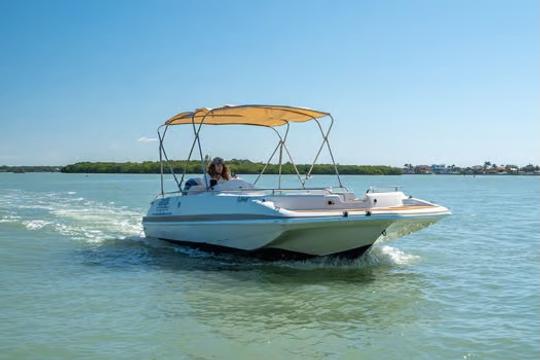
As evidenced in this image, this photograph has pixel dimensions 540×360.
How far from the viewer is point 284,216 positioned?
33.2ft

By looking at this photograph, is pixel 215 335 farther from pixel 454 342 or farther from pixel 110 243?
pixel 110 243

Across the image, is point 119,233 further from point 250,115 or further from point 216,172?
point 250,115

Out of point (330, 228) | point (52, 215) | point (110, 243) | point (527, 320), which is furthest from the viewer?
point (52, 215)

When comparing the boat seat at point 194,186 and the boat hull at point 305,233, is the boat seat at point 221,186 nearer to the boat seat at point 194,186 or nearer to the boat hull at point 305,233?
the boat seat at point 194,186

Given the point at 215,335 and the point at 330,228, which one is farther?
the point at 330,228

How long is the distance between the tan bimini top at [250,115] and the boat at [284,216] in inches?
0.9

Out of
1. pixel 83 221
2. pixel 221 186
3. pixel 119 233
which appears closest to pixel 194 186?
pixel 221 186

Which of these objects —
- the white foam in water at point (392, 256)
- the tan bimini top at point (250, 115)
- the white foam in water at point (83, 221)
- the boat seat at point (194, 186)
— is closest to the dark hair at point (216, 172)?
the boat seat at point (194, 186)

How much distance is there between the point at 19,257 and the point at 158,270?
11.1ft

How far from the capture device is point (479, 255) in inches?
542

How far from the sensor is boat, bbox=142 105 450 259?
33.8ft

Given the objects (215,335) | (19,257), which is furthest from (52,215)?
(215,335)

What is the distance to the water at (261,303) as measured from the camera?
21.8 ft

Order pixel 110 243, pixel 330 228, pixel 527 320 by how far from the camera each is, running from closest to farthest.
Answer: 1. pixel 527 320
2. pixel 330 228
3. pixel 110 243
